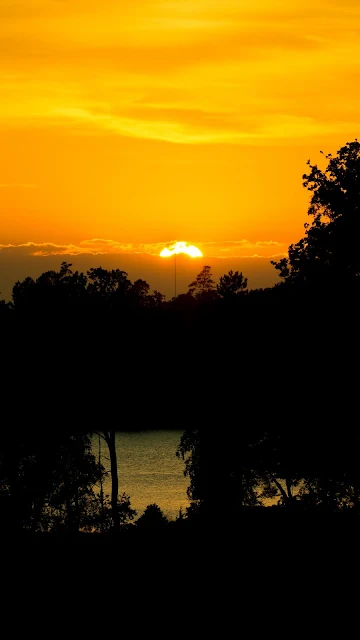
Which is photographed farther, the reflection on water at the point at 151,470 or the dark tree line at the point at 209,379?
the reflection on water at the point at 151,470

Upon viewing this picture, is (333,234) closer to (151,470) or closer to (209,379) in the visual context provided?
(209,379)

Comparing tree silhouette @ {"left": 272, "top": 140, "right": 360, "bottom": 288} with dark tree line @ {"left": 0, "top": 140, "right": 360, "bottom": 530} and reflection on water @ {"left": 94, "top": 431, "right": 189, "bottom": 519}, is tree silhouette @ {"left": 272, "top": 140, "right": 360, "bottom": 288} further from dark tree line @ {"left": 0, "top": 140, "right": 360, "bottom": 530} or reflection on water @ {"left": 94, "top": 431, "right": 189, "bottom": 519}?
reflection on water @ {"left": 94, "top": 431, "right": 189, "bottom": 519}

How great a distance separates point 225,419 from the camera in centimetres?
5503

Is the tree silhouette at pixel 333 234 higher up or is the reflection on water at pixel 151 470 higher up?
the tree silhouette at pixel 333 234

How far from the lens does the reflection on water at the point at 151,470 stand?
81.2m

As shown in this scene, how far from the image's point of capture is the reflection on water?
267 ft

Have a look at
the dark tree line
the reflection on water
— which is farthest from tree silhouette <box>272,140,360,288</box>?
the reflection on water

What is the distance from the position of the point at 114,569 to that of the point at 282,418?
2409 centimetres

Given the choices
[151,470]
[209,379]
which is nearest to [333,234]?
[209,379]

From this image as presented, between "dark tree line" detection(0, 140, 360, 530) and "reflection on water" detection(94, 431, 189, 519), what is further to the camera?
"reflection on water" detection(94, 431, 189, 519)

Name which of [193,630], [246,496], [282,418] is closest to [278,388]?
[282,418]

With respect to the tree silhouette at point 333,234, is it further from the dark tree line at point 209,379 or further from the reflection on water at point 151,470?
the reflection on water at point 151,470

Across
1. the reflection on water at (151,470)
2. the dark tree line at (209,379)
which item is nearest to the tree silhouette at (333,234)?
the dark tree line at (209,379)

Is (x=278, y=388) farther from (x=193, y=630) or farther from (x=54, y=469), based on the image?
(x=193, y=630)
